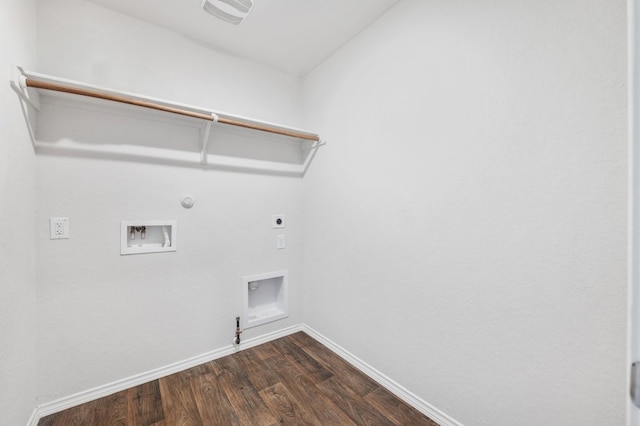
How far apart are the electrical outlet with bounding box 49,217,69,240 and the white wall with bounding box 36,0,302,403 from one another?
0.02 metres

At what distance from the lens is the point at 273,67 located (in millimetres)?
2332

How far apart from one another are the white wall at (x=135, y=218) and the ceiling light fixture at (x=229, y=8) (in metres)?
0.44

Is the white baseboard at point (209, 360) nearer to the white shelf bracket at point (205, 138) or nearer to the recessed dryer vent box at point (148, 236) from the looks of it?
the recessed dryer vent box at point (148, 236)

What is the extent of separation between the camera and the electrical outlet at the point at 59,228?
1491 millimetres

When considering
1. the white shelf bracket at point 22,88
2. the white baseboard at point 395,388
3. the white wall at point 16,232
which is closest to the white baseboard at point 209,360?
the white baseboard at point 395,388

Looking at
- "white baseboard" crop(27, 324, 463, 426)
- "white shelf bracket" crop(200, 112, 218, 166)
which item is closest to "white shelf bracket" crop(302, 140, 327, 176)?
"white shelf bracket" crop(200, 112, 218, 166)

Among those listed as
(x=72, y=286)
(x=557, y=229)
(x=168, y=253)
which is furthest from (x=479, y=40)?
(x=72, y=286)

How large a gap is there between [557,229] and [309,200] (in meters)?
1.75

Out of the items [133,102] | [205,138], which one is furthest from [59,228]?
[205,138]

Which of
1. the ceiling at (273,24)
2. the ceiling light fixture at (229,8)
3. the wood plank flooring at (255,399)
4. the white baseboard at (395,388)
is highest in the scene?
the ceiling at (273,24)

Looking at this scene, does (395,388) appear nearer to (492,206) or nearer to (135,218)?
(492,206)

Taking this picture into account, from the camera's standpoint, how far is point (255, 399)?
1634 millimetres

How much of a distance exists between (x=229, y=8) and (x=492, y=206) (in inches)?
73.0

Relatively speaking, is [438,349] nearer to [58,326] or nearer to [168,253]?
[168,253]
